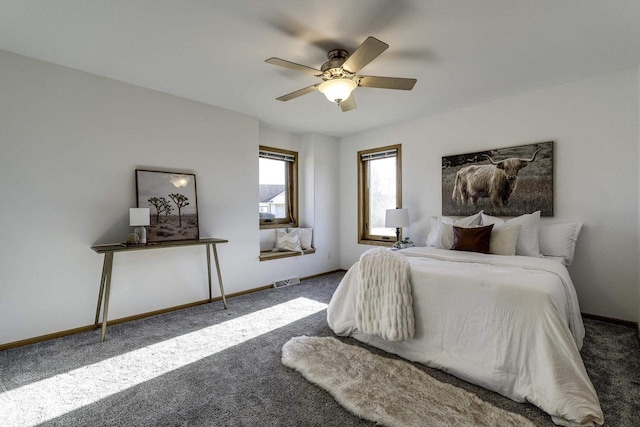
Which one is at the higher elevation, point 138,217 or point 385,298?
point 138,217

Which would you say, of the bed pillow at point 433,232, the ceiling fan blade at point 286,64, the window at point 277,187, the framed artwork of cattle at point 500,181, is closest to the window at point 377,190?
the bed pillow at point 433,232

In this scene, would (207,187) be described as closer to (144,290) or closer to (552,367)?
(144,290)

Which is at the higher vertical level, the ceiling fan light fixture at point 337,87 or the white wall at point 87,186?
the ceiling fan light fixture at point 337,87

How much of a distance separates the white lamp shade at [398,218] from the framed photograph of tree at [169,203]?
2.50m

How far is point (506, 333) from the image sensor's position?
178 cm

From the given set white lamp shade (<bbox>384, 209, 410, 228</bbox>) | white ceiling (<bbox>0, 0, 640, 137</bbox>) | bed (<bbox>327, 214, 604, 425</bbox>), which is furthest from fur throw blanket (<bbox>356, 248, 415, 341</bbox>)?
white ceiling (<bbox>0, 0, 640, 137</bbox>)

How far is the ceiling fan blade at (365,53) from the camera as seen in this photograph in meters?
1.83

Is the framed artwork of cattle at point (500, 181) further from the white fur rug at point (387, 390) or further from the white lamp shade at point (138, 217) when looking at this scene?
the white lamp shade at point (138, 217)

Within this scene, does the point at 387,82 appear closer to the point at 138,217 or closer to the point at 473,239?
the point at 473,239

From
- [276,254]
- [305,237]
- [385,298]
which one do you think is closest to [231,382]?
[385,298]

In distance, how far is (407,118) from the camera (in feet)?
13.9

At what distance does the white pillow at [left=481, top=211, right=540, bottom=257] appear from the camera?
2.91 meters

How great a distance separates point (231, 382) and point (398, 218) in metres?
2.85

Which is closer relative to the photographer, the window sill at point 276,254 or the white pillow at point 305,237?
the window sill at point 276,254
